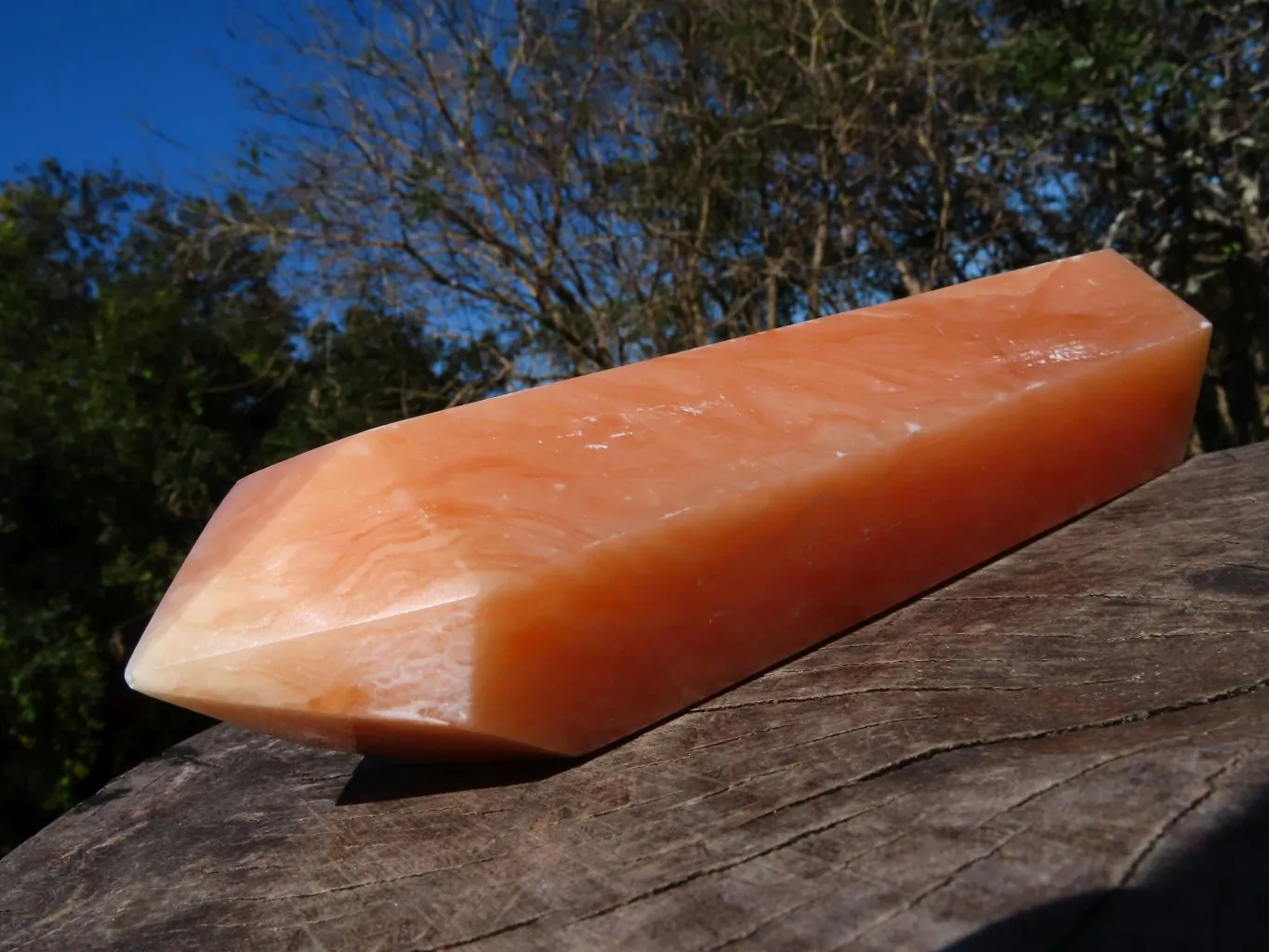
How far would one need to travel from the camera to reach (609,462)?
122 centimetres

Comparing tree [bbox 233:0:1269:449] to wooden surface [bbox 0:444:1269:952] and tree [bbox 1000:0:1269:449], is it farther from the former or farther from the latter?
wooden surface [bbox 0:444:1269:952]

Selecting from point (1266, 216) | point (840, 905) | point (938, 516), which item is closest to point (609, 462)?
→ point (938, 516)

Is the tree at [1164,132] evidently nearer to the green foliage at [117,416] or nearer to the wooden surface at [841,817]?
the wooden surface at [841,817]

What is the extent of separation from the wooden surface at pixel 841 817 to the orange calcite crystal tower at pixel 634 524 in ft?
0.31

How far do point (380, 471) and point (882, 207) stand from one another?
14.0 feet

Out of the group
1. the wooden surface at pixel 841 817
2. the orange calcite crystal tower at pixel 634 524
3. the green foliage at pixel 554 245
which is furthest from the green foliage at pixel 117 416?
the orange calcite crystal tower at pixel 634 524

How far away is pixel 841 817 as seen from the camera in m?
0.80

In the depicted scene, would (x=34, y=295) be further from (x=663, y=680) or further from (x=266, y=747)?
(x=663, y=680)

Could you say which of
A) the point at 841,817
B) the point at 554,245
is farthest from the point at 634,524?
the point at 554,245

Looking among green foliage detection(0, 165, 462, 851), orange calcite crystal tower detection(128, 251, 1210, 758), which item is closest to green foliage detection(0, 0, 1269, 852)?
green foliage detection(0, 165, 462, 851)

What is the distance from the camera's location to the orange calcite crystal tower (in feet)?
3.35

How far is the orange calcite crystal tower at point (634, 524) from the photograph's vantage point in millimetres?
1021

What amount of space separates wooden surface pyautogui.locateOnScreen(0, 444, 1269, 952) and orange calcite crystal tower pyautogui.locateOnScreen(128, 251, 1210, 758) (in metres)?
0.09

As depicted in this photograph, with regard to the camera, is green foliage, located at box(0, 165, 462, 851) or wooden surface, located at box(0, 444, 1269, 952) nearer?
wooden surface, located at box(0, 444, 1269, 952)
